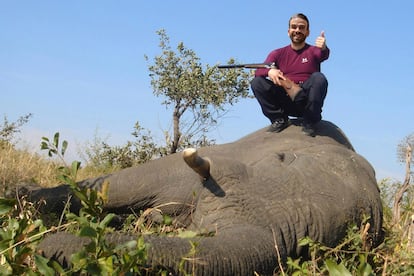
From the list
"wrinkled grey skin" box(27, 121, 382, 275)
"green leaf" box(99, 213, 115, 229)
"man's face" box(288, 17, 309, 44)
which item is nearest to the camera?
"green leaf" box(99, 213, 115, 229)

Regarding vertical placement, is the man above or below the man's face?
below

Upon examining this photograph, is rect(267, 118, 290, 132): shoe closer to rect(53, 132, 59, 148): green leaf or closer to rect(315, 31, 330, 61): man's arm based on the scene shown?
rect(315, 31, 330, 61): man's arm

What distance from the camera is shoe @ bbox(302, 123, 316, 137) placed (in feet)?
17.1

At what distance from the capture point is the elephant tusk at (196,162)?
3582mm

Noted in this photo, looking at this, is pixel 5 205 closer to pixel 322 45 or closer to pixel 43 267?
pixel 43 267

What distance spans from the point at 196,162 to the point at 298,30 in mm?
2476

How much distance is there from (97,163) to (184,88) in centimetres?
197

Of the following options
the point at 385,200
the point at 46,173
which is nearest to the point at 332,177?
the point at 385,200

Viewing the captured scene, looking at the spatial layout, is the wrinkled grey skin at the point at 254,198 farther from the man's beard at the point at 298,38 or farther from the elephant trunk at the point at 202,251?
the man's beard at the point at 298,38

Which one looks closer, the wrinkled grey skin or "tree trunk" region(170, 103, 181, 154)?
the wrinkled grey skin

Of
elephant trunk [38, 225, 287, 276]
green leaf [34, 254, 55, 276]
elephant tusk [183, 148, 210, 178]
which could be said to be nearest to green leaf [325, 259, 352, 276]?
elephant trunk [38, 225, 287, 276]

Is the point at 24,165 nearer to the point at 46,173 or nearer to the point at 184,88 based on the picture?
the point at 46,173

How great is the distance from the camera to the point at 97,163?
960 cm

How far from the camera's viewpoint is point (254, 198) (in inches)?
147
